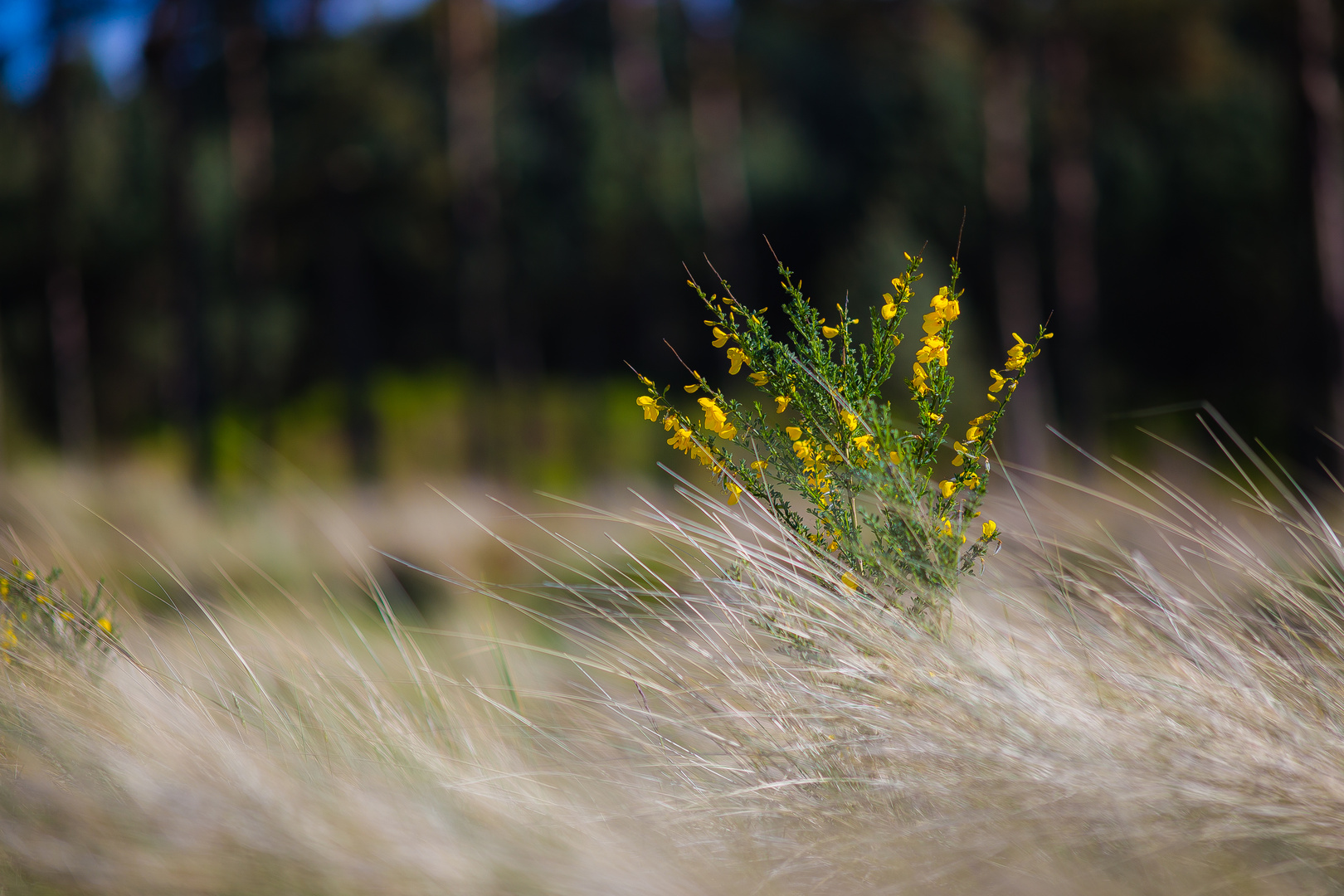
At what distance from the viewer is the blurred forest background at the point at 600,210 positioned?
36.1ft

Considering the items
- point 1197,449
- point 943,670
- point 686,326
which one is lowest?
point 1197,449

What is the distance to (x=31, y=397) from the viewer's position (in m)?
18.7

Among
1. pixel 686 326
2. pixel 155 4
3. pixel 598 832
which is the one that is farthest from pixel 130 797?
pixel 686 326

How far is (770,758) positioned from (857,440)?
704 mm

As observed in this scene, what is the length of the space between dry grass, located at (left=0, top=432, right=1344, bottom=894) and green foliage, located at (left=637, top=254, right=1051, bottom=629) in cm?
12

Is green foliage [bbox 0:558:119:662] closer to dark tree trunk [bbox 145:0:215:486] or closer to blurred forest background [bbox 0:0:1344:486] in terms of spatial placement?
blurred forest background [bbox 0:0:1344:486]

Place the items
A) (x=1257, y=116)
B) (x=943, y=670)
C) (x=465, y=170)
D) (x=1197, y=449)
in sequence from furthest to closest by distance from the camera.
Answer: (x=1257, y=116) → (x=465, y=170) → (x=1197, y=449) → (x=943, y=670)

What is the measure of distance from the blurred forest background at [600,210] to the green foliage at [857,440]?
17.3 ft

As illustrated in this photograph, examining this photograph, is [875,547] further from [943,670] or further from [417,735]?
[417,735]

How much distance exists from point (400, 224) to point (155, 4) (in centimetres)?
935

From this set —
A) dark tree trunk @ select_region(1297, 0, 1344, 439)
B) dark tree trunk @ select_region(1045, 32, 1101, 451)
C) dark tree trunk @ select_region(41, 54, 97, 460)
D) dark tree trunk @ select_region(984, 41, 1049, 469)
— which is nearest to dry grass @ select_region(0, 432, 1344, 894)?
dark tree trunk @ select_region(1297, 0, 1344, 439)

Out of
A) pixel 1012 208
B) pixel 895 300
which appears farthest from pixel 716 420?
pixel 1012 208

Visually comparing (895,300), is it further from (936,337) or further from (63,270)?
(63,270)

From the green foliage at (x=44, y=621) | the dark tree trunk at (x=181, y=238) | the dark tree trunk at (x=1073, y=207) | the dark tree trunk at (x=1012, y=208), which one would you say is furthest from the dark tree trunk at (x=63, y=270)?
the green foliage at (x=44, y=621)
